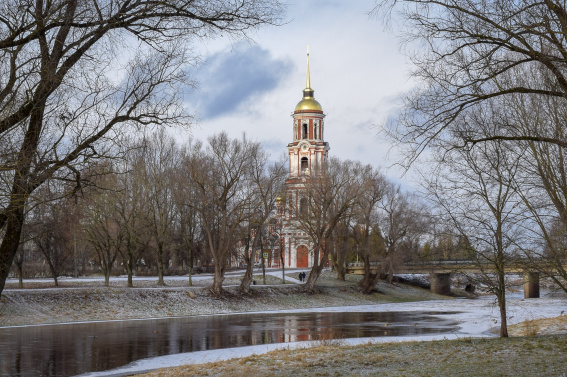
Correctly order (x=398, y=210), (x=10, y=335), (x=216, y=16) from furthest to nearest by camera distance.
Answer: (x=398, y=210) → (x=10, y=335) → (x=216, y=16)

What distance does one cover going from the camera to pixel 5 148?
8023 millimetres

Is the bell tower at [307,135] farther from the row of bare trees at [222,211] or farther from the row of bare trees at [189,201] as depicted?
the row of bare trees at [189,201]

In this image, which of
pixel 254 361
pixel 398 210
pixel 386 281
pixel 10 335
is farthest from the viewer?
pixel 386 281

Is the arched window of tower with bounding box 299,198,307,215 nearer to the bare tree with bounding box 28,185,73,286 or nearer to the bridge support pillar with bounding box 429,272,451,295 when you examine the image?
the bare tree with bounding box 28,185,73,286

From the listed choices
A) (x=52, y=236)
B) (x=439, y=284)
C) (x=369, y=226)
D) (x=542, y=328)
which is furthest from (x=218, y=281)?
(x=439, y=284)

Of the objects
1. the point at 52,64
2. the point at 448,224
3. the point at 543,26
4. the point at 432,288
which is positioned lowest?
the point at 432,288

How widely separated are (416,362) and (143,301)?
2977 cm

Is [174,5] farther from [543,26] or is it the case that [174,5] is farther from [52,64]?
[543,26]

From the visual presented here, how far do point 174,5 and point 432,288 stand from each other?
6968 cm

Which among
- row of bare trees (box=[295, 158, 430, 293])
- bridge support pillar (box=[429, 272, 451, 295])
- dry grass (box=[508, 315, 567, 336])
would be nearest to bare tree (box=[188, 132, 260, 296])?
row of bare trees (box=[295, 158, 430, 293])

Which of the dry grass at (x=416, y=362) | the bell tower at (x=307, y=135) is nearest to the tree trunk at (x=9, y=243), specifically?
the dry grass at (x=416, y=362)

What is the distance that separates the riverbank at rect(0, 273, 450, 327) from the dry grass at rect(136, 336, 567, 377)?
16.1m

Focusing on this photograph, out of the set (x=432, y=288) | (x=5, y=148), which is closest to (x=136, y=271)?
(x=432, y=288)

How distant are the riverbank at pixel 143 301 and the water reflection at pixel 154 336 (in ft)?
8.39
